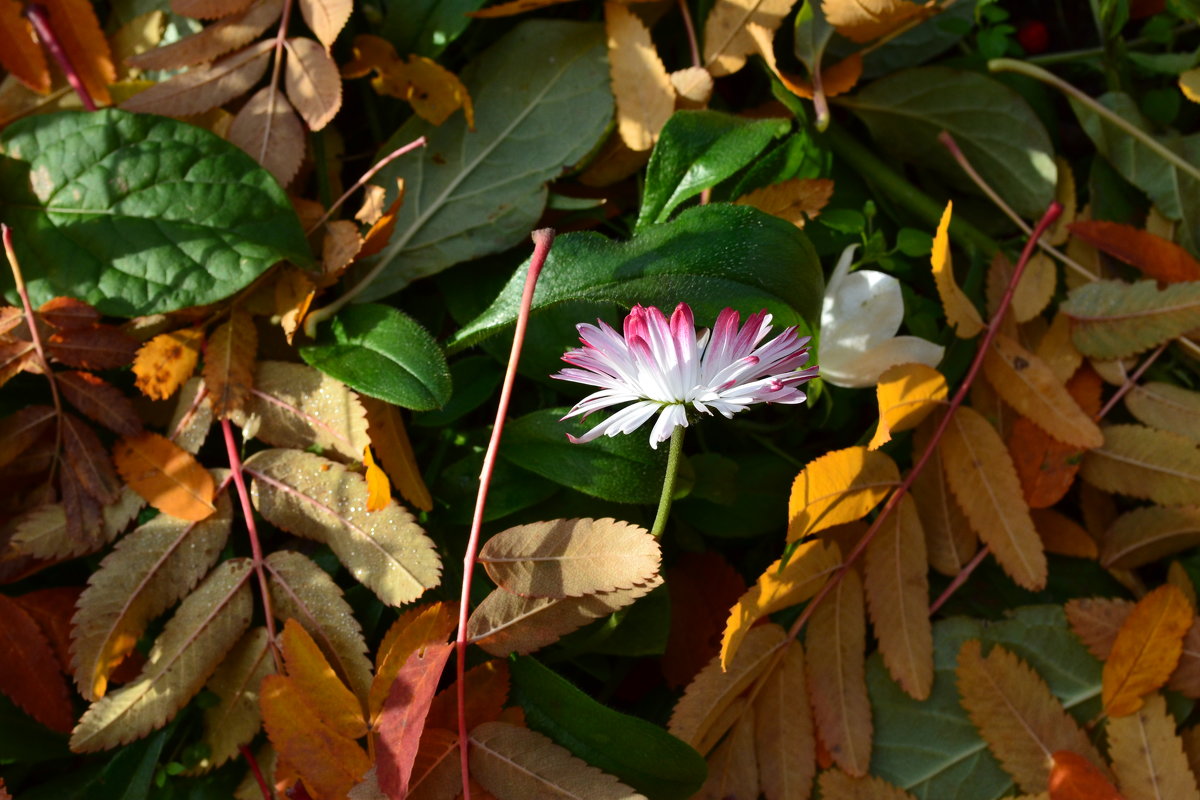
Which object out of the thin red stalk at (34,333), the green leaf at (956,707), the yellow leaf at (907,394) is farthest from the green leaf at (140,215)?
the green leaf at (956,707)

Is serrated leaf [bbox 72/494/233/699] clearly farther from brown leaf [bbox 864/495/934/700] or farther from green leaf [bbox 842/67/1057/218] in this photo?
green leaf [bbox 842/67/1057/218]

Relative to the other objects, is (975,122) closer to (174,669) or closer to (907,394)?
(907,394)

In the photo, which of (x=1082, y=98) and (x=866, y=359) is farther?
(x=1082, y=98)

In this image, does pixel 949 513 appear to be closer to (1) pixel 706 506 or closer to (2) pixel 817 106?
(1) pixel 706 506

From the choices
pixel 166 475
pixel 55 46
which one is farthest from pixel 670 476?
pixel 55 46

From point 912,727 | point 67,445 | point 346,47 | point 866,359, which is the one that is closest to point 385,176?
point 346,47

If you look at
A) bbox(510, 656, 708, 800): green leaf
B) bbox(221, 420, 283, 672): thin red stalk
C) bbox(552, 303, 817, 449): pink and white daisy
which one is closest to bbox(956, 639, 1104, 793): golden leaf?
bbox(510, 656, 708, 800): green leaf
